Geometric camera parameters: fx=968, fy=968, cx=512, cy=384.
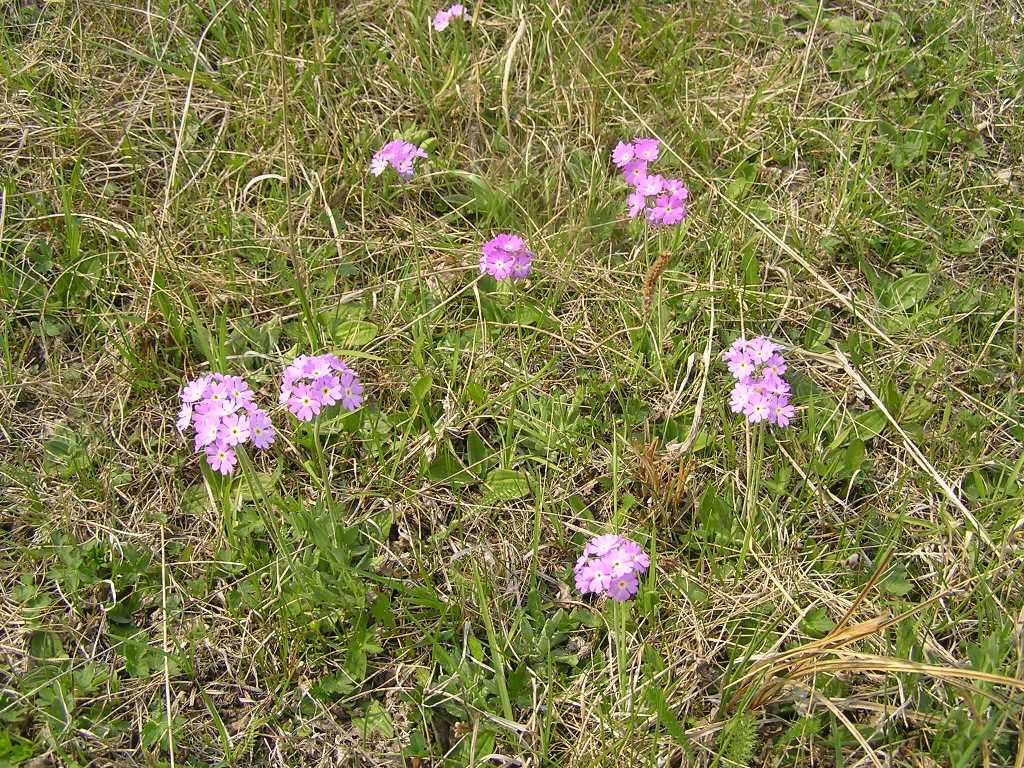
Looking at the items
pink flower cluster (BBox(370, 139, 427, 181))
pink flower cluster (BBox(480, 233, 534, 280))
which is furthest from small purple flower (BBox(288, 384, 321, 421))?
pink flower cluster (BBox(370, 139, 427, 181))

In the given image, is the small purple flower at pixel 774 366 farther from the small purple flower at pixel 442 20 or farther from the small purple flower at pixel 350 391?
the small purple flower at pixel 442 20

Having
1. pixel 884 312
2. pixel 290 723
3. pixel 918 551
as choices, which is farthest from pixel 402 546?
pixel 884 312

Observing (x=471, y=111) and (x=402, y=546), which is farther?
(x=471, y=111)

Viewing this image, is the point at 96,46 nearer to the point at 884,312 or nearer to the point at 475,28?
the point at 475,28

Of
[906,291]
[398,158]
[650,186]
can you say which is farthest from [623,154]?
[906,291]

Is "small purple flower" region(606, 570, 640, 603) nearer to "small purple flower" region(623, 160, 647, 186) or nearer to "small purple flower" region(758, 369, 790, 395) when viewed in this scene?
"small purple flower" region(758, 369, 790, 395)
